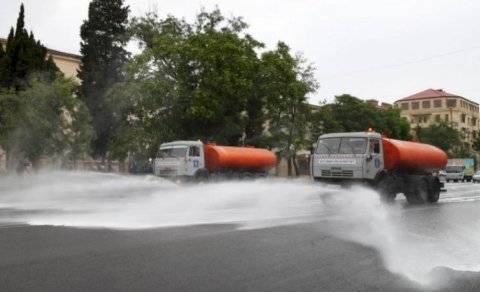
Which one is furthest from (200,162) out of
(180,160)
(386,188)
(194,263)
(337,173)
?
(194,263)

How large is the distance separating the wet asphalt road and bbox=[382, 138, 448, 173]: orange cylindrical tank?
314 inches

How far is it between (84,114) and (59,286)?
2805 centimetres

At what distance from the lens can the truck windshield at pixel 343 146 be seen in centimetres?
1634

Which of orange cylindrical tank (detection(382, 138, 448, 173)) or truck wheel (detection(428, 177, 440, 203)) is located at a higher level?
orange cylindrical tank (detection(382, 138, 448, 173))

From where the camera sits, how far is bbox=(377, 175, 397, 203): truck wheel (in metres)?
16.1

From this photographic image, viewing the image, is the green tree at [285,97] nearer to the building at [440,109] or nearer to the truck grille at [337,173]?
the truck grille at [337,173]

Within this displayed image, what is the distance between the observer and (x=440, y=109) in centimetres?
11788

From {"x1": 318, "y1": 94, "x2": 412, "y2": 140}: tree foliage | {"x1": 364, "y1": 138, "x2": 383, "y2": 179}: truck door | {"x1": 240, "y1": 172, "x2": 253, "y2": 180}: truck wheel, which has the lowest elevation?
{"x1": 240, "y1": 172, "x2": 253, "y2": 180}: truck wheel

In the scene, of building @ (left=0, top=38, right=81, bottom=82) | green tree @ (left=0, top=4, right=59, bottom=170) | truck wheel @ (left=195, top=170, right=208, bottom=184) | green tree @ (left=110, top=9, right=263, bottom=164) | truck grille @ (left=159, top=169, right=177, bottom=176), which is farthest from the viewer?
building @ (left=0, top=38, right=81, bottom=82)

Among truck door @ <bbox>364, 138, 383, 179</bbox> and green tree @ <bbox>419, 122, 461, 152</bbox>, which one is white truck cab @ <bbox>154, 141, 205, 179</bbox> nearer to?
truck door @ <bbox>364, 138, 383, 179</bbox>

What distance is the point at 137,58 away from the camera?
36.3 m

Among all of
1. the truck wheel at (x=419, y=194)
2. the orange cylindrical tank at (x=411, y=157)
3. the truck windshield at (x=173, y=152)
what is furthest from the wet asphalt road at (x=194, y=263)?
the truck windshield at (x=173, y=152)

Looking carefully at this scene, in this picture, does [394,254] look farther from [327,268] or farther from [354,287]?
[354,287]

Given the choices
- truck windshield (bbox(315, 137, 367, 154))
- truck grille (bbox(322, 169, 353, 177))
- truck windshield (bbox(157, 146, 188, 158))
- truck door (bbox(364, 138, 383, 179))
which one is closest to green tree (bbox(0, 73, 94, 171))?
truck windshield (bbox(157, 146, 188, 158))
